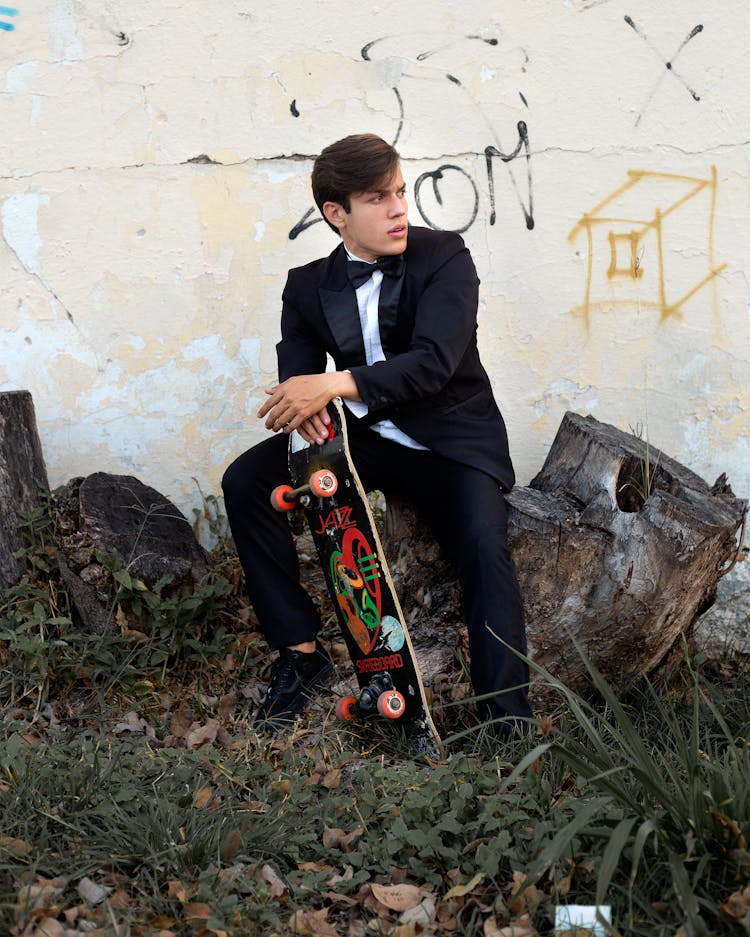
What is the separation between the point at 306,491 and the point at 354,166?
106 centimetres

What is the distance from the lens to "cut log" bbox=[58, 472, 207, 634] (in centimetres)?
366

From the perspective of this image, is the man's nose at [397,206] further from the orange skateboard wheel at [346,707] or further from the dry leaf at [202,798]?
the dry leaf at [202,798]

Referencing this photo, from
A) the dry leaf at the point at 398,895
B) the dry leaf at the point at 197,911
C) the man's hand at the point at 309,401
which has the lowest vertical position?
the dry leaf at the point at 398,895

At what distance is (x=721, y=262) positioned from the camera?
165 inches

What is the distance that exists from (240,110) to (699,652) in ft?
9.29

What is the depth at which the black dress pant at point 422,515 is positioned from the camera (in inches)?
124

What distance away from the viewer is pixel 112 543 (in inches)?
145

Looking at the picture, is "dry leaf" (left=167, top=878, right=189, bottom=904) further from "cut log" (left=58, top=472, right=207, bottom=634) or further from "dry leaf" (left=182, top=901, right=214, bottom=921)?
"cut log" (left=58, top=472, right=207, bottom=634)

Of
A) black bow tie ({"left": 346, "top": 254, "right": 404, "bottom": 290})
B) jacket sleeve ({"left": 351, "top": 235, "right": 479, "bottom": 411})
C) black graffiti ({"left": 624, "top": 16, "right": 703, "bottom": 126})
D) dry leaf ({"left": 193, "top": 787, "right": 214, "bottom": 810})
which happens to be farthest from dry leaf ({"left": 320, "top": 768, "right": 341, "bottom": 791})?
black graffiti ({"left": 624, "top": 16, "right": 703, "bottom": 126})

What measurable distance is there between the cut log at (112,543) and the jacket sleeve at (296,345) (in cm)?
80

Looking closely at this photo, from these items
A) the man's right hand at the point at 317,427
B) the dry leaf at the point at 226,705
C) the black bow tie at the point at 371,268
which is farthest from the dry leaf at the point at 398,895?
the black bow tie at the point at 371,268

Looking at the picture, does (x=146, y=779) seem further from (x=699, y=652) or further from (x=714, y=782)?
(x=699, y=652)

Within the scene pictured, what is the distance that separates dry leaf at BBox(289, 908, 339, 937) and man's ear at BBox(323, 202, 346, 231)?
2146 mm

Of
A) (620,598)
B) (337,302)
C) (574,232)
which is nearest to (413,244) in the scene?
(337,302)
